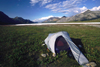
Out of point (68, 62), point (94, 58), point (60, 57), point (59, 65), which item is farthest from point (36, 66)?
point (94, 58)

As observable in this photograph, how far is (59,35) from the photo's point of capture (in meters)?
7.00

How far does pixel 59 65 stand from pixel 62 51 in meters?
2.11

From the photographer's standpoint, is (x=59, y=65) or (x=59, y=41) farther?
(x=59, y=41)

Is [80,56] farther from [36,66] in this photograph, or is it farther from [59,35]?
[36,66]

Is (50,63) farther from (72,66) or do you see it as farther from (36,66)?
(72,66)

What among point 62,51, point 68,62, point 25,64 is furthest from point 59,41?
point 25,64

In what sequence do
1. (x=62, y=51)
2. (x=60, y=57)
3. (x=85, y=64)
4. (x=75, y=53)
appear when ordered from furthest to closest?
(x=62, y=51)
(x=60, y=57)
(x=75, y=53)
(x=85, y=64)

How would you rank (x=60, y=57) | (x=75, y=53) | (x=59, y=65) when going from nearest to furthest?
(x=59, y=65) → (x=75, y=53) → (x=60, y=57)

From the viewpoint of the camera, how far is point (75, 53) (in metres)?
5.50

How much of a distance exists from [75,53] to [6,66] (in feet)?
22.1

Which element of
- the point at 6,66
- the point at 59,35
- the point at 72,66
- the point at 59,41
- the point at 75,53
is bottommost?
the point at 72,66

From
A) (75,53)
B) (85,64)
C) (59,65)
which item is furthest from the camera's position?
(75,53)

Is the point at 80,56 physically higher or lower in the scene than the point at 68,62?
higher

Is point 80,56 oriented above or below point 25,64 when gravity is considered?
above
